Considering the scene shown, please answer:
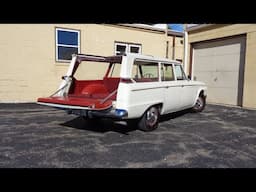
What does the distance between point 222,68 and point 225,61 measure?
0.35 m

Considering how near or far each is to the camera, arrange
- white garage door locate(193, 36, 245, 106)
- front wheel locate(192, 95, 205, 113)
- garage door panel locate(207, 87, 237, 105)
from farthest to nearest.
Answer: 1. garage door panel locate(207, 87, 237, 105)
2. white garage door locate(193, 36, 245, 106)
3. front wheel locate(192, 95, 205, 113)

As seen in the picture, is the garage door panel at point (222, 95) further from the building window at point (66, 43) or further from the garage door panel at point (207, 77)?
the building window at point (66, 43)

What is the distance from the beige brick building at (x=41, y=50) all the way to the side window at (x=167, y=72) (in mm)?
6078

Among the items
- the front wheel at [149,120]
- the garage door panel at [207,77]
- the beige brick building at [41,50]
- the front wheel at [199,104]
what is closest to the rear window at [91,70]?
the front wheel at [149,120]

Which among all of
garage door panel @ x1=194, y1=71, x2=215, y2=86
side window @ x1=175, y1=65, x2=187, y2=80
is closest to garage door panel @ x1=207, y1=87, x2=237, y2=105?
garage door panel @ x1=194, y1=71, x2=215, y2=86

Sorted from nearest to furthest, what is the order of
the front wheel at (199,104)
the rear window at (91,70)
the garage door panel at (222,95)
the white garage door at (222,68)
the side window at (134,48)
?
the rear window at (91,70), the front wheel at (199,104), the white garage door at (222,68), the garage door panel at (222,95), the side window at (134,48)

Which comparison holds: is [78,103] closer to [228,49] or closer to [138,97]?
[138,97]

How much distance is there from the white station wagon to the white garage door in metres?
3.66

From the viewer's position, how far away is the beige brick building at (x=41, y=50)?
32.1 feet

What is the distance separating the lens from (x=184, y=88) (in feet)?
22.7

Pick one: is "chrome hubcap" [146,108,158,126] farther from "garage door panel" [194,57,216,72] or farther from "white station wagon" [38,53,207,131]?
"garage door panel" [194,57,216,72]

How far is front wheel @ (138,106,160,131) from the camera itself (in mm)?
5613
